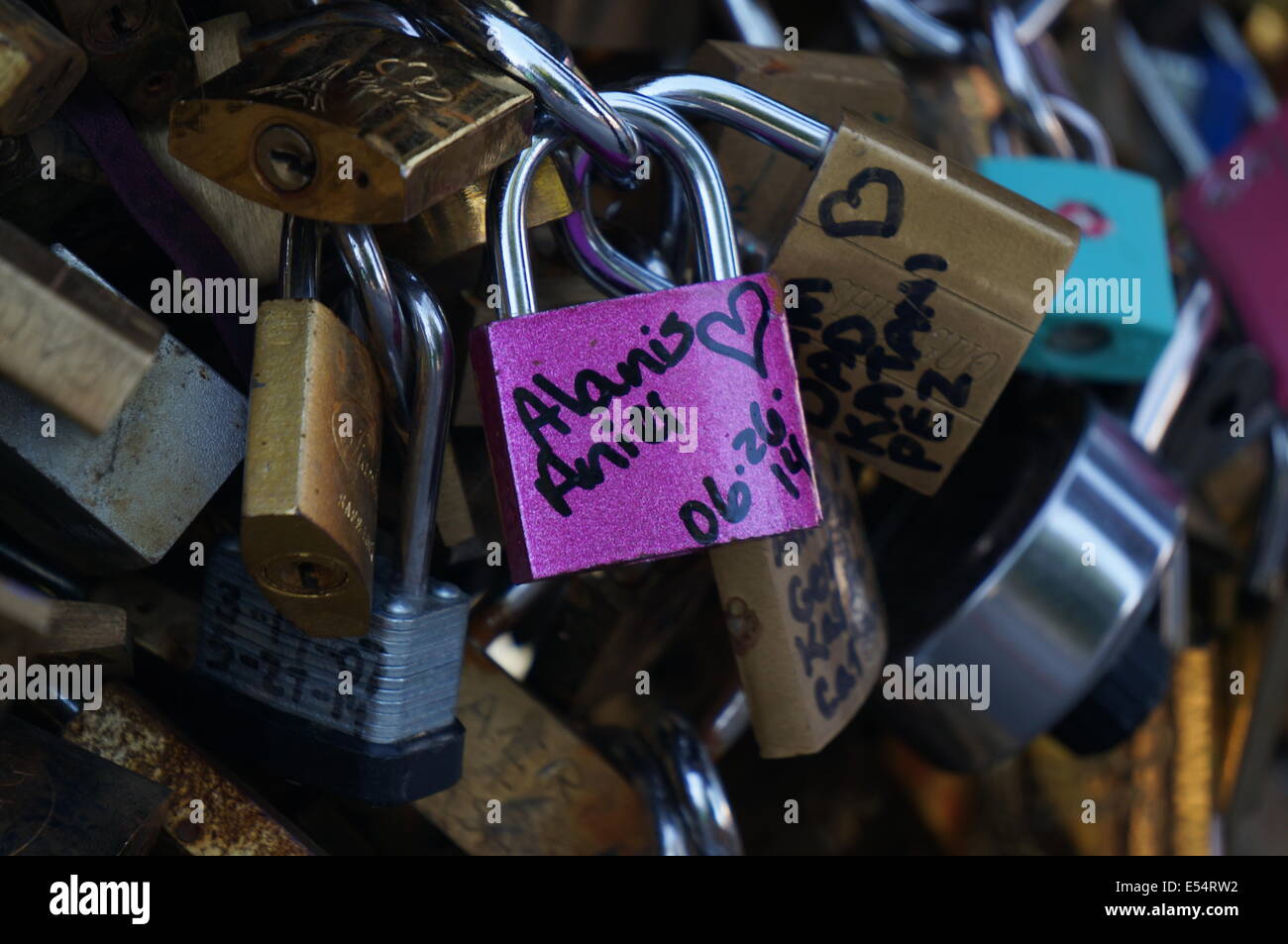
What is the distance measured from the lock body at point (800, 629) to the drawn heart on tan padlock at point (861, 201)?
0.13 meters

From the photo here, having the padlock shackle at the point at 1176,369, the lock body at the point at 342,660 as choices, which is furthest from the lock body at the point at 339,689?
the padlock shackle at the point at 1176,369

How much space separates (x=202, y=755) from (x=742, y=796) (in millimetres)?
531

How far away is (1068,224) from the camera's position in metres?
0.59

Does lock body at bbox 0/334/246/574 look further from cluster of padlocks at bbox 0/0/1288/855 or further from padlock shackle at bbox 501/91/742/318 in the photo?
padlock shackle at bbox 501/91/742/318

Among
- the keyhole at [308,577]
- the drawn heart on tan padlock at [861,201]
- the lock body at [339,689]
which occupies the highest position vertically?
the drawn heart on tan padlock at [861,201]

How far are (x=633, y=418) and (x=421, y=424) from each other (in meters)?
0.10

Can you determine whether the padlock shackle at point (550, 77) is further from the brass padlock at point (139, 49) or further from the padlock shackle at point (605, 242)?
the brass padlock at point (139, 49)

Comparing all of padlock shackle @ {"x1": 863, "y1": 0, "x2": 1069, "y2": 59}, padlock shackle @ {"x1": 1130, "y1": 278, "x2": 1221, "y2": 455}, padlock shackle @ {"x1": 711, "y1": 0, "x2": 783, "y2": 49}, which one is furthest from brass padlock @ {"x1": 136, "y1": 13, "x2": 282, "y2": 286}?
padlock shackle @ {"x1": 1130, "y1": 278, "x2": 1221, "y2": 455}

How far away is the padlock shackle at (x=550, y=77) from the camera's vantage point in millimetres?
540

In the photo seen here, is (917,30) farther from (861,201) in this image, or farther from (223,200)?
(223,200)

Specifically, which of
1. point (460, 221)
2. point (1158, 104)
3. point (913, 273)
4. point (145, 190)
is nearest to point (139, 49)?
point (145, 190)

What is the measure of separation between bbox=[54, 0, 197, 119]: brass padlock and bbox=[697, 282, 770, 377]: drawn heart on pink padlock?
281 mm
